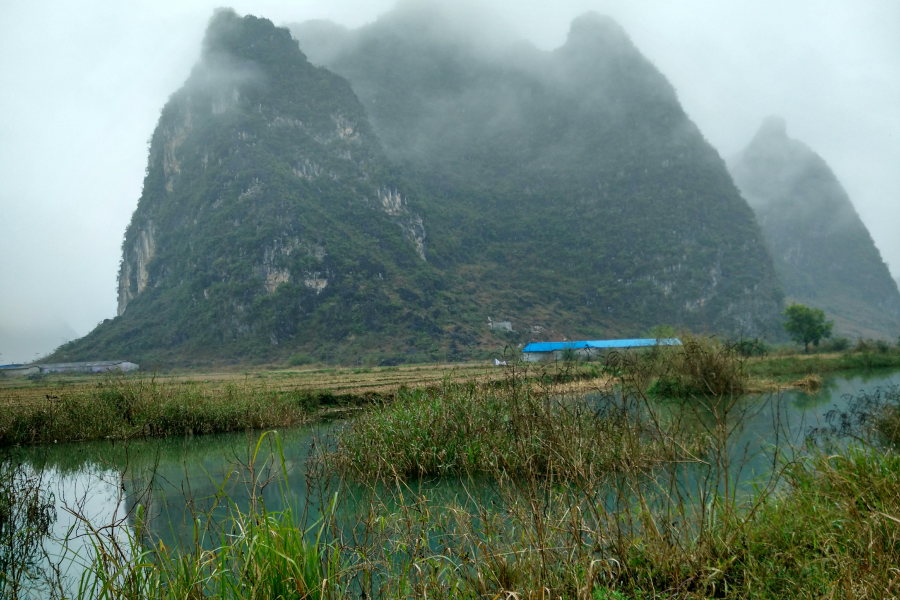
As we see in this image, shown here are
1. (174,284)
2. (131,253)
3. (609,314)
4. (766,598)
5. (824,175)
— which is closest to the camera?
(766,598)

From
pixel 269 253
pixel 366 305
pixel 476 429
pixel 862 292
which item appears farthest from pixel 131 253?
pixel 862 292

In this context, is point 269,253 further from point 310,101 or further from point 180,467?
point 180,467

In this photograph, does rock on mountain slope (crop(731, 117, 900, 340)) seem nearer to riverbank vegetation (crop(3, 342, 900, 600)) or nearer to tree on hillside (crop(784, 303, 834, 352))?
tree on hillside (crop(784, 303, 834, 352))

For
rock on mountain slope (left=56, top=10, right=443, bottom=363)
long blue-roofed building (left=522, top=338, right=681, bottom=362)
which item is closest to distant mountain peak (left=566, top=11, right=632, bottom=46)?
rock on mountain slope (left=56, top=10, right=443, bottom=363)

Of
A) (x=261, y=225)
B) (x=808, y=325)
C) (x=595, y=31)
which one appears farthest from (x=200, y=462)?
(x=595, y=31)

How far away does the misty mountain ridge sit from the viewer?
54.3m

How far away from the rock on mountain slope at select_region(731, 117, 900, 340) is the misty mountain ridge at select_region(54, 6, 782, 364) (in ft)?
80.9

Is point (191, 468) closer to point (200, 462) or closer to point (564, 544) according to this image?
point (200, 462)

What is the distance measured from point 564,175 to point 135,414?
84.4 m

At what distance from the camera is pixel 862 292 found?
99375 millimetres

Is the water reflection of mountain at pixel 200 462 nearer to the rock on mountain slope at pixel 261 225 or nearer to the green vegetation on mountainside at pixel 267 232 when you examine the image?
the green vegetation on mountainside at pixel 267 232

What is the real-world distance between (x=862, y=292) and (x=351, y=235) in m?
89.2

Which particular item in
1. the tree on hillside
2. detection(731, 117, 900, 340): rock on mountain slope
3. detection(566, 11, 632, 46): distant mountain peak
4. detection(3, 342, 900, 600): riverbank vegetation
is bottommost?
the tree on hillside

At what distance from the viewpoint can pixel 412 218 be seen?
70.6m
